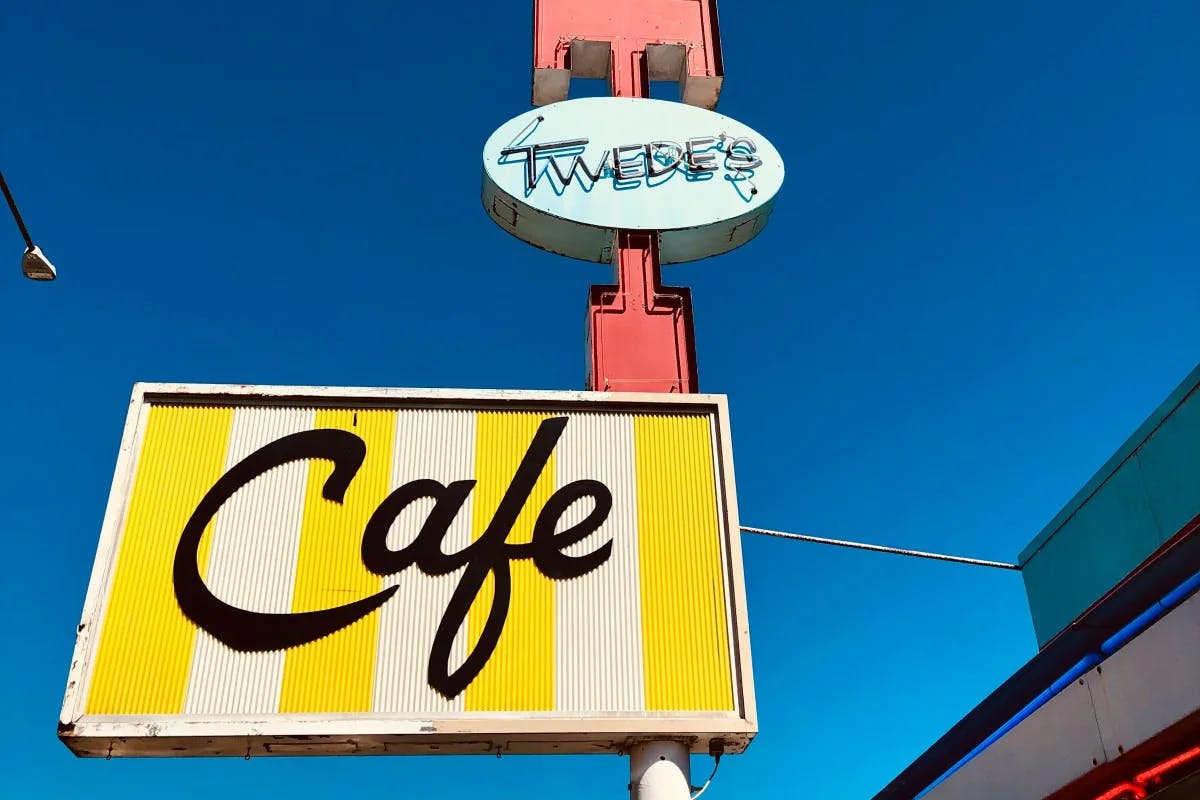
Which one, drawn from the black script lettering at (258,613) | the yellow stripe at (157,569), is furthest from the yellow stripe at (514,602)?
the yellow stripe at (157,569)

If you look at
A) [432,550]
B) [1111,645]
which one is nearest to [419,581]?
[432,550]

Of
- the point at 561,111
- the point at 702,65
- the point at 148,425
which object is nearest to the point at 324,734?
the point at 148,425

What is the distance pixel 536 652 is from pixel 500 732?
0.71 meters

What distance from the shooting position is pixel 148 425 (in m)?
8.69

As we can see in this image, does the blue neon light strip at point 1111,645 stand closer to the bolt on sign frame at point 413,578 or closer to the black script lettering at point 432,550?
the bolt on sign frame at point 413,578

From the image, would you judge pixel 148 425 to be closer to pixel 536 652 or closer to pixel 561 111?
pixel 536 652

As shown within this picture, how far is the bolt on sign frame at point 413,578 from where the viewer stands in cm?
750

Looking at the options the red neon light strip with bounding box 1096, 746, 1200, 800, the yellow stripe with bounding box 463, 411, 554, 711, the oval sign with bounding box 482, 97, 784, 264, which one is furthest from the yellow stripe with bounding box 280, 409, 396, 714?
the red neon light strip with bounding box 1096, 746, 1200, 800

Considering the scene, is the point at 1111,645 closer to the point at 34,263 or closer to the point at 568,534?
the point at 568,534

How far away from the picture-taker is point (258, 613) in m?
7.84

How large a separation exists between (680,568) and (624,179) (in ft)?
16.9

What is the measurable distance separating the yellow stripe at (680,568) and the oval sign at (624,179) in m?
3.16

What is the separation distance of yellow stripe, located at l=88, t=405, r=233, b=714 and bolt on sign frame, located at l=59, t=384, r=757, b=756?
0.02m

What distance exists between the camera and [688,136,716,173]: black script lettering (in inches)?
467
